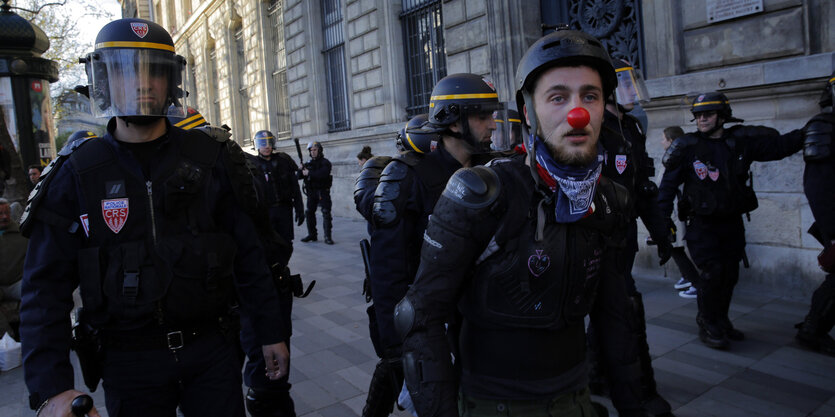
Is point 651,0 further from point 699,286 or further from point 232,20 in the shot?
point 232,20

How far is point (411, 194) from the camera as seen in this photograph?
263 cm

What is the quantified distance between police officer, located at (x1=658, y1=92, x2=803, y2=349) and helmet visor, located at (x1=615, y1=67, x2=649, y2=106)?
0.91m

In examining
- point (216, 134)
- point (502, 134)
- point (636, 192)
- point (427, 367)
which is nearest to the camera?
point (427, 367)

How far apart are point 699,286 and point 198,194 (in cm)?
390

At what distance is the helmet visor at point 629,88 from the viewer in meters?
3.78

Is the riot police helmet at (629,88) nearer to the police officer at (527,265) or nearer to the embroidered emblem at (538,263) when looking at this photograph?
the police officer at (527,265)

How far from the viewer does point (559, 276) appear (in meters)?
1.56

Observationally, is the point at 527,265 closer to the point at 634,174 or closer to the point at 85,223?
the point at 85,223

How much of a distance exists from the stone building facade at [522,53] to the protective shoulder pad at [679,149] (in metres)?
1.42

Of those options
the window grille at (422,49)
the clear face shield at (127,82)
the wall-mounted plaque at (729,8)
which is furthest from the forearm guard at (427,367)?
the window grille at (422,49)

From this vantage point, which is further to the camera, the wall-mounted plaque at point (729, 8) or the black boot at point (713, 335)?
the wall-mounted plaque at point (729, 8)

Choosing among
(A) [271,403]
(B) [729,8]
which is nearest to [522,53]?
(B) [729,8]

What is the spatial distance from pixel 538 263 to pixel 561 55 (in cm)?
58

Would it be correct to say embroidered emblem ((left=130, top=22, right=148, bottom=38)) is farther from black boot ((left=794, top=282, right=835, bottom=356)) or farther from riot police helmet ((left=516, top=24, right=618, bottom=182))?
black boot ((left=794, top=282, right=835, bottom=356))
